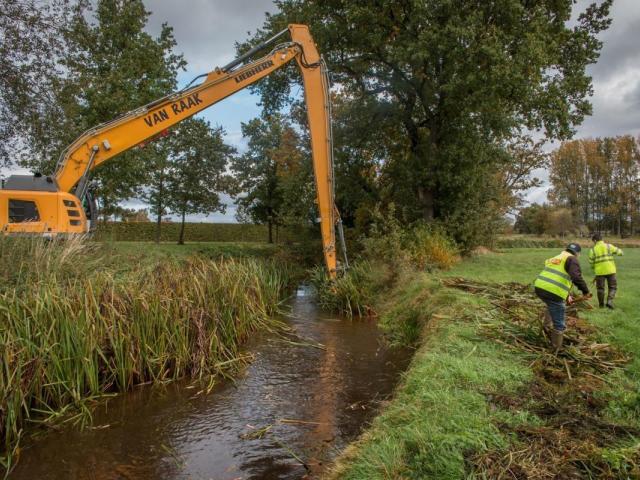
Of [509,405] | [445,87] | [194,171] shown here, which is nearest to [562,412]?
[509,405]

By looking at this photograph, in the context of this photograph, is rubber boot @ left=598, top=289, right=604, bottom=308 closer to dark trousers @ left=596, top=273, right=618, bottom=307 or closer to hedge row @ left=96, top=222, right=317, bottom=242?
dark trousers @ left=596, top=273, right=618, bottom=307

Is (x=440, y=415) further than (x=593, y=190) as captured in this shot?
No

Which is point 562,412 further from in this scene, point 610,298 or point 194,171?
point 194,171

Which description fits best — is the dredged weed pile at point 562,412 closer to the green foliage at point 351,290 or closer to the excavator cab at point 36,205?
the green foliage at point 351,290

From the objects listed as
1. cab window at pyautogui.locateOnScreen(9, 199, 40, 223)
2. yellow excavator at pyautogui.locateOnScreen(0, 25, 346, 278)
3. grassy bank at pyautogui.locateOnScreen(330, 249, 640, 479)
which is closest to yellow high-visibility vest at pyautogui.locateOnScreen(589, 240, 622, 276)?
grassy bank at pyautogui.locateOnScreen(330, 249, 640, 479)

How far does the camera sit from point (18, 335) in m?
4.81

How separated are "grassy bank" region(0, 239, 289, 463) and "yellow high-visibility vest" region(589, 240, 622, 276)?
6960mm

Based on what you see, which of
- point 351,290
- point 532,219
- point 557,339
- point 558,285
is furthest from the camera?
point 532,219

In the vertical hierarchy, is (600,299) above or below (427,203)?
below

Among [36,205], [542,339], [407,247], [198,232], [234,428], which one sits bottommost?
[234,428]

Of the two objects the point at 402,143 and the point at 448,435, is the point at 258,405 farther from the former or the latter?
the point at 402,143

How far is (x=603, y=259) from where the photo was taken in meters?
9.00

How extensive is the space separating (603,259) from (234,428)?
7.82m

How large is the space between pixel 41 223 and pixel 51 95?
3.97 m
